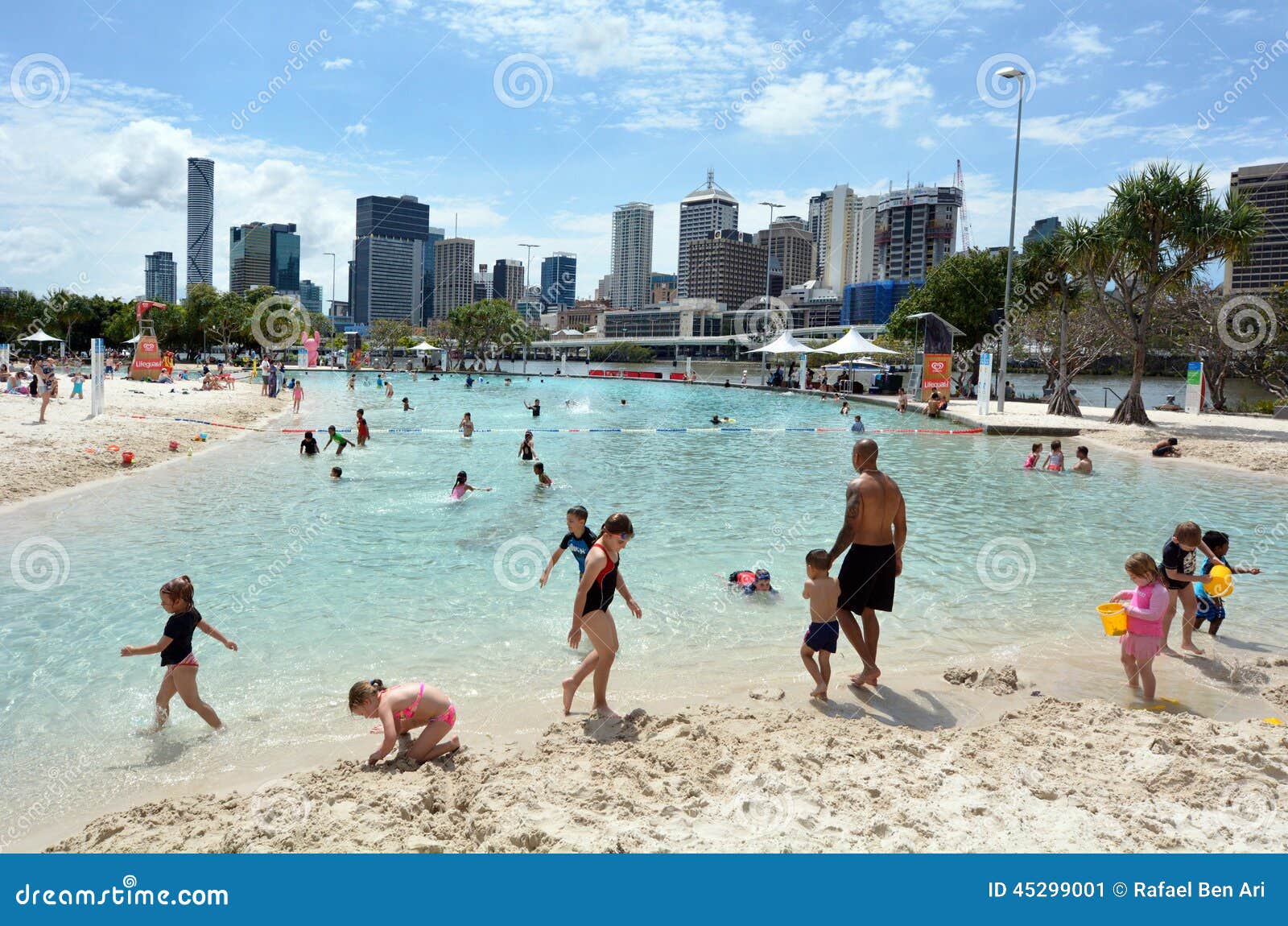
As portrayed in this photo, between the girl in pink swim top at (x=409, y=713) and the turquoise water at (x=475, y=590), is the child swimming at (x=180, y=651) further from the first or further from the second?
the girl in pink swim top at (x=409, y=713)

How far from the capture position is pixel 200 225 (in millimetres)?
122688

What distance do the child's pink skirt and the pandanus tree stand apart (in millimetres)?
27401

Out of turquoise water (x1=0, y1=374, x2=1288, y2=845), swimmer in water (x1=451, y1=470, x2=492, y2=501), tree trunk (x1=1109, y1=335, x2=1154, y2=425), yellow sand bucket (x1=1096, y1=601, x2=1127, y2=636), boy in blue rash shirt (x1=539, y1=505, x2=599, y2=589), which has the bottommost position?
turquoise water (x1=0, y1=374, x2=1288, y2=845)

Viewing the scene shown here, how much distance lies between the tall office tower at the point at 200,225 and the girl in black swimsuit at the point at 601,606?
75157 millimetres

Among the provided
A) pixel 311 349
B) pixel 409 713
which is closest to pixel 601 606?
pixel 409 713

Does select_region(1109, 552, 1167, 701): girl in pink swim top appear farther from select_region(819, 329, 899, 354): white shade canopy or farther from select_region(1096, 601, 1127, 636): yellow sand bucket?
select_region(819, 329, 899, 354): white shade canopy

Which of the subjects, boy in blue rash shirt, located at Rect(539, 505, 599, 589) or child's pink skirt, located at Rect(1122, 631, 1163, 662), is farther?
boy in blue rash shirt, located at Rect(539, 505, 599, 589)

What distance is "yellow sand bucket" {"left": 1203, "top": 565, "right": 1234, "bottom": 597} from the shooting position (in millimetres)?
7348

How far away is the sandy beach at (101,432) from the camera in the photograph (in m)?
15.9

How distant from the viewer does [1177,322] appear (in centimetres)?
4272

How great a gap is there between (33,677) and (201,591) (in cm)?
253

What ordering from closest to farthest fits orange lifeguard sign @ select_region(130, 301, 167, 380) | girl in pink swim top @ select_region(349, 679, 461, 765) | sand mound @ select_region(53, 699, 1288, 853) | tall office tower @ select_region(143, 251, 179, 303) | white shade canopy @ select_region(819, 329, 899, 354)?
sand mound @ select_region(53, 699, 1288, 853) < girl in pink swim top @ select_region(349, 679, 461, 765) < orange lifeguard sign @ select_region(130, 301, 167, 380) < white shade canopy @ select_region(819, 329, 899, 354) < tall office tower @ select_region(143, 251, 179, 303)

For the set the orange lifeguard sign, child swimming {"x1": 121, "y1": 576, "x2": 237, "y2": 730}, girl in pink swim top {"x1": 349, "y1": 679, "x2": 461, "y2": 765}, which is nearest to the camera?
girl in pink swim top {"x1": 349, "y1": 679, "x2": 461, "y2": 765}

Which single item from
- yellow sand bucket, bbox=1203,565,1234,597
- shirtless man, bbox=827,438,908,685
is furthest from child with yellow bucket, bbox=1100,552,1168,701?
shirtless man, bbox=827,438,908,685
